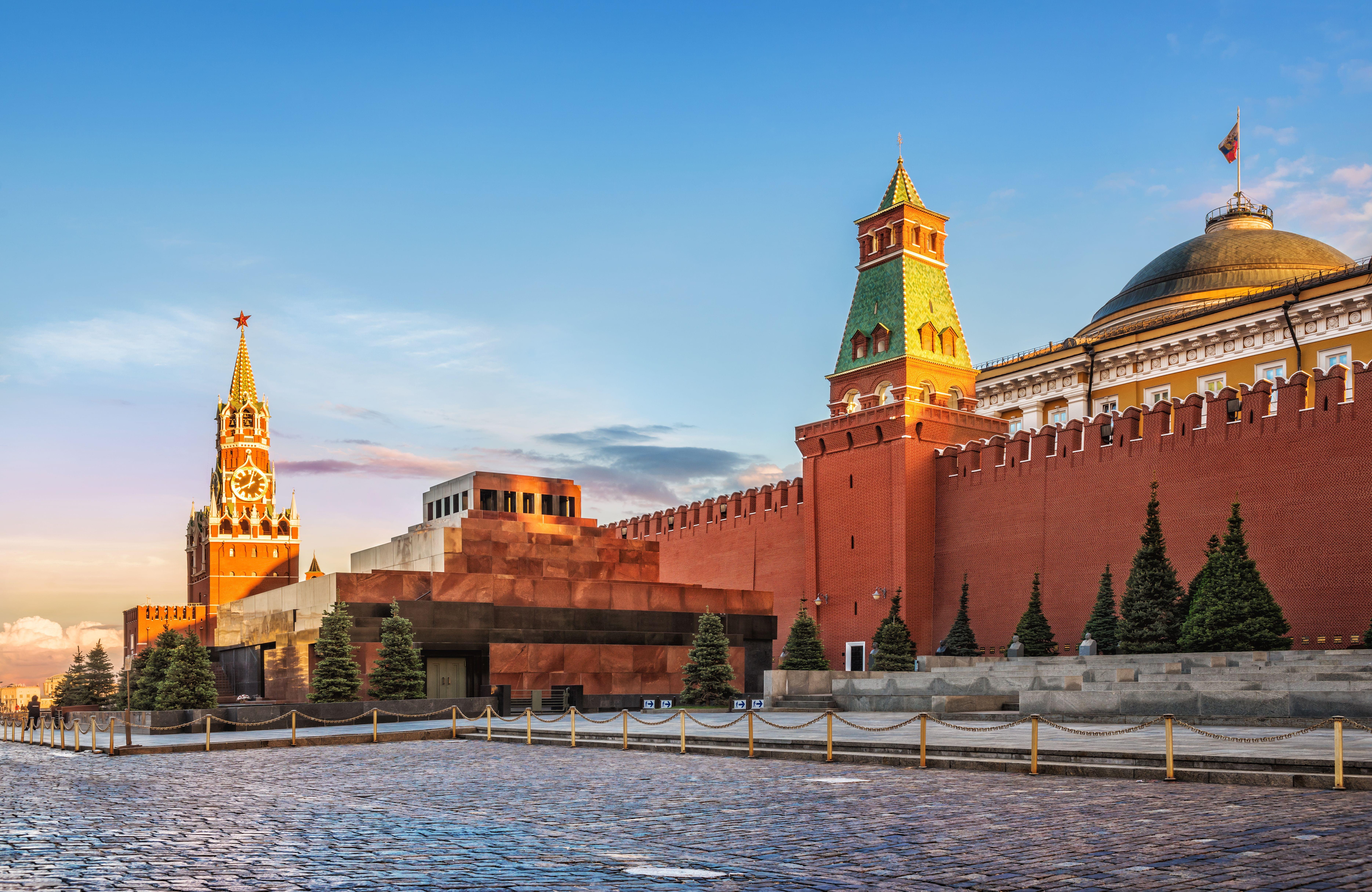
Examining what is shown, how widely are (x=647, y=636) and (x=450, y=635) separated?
232 inches

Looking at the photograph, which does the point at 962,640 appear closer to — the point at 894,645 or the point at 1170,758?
the point at 894,645

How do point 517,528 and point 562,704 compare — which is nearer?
point 562,704

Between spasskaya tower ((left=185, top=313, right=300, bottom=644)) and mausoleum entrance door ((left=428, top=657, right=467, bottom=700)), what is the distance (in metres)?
59.7

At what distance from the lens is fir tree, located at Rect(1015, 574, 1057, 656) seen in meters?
29.4

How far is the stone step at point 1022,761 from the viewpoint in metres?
10.7

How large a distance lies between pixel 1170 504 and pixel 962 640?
261 inches

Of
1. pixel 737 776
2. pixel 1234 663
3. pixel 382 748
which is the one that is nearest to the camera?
pixel 737 776

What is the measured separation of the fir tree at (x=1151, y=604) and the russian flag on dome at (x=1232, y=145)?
21.3 m

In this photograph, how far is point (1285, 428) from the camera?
26.6 m

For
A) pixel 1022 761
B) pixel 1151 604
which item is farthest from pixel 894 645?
pixel 1022 761

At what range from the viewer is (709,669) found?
28188 millimetres

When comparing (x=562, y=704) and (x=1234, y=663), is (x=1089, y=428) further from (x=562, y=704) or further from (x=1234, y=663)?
(x=562, y=704)

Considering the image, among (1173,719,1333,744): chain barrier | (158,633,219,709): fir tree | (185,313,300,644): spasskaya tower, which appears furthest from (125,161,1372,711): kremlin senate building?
(185,313,300,644): spasskaya tower

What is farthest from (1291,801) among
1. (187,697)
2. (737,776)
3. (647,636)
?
(647,636)
